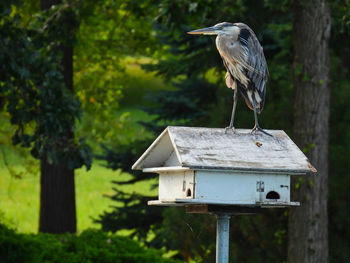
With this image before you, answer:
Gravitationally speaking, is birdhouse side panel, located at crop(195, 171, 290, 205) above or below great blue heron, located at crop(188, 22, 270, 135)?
below

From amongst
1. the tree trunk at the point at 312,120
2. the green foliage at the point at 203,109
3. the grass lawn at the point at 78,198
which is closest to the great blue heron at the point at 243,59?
the green foliage at the point at 203,109

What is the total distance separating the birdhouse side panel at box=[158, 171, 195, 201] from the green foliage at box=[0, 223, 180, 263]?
12.9ft

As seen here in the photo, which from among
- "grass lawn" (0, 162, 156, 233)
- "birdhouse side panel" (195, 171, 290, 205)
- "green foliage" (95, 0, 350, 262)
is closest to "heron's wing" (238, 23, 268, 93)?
"birdhouse side panel" (195, 171, 290, 205)

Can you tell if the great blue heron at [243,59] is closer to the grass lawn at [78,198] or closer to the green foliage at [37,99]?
the green foliage at [37,99]

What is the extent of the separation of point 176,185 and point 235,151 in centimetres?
56

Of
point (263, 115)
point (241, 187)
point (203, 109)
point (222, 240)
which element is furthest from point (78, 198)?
point (241, 187)

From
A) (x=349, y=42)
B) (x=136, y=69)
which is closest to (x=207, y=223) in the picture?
(x=349, y=42)

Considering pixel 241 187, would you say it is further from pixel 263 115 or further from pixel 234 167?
pixel 263 115

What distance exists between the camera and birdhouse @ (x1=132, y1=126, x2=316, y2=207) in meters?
5.08

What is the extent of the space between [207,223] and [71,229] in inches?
176

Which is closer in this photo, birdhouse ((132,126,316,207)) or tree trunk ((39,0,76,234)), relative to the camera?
birdhouse ((132,126,316,207))

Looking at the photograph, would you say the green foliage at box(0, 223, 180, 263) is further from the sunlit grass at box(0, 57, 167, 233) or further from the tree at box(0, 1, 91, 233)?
the sunlit grass at box(0, 57, 167, 233)

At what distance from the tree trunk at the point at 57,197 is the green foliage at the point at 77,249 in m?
4.74

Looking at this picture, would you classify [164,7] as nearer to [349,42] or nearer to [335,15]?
[335,15]
